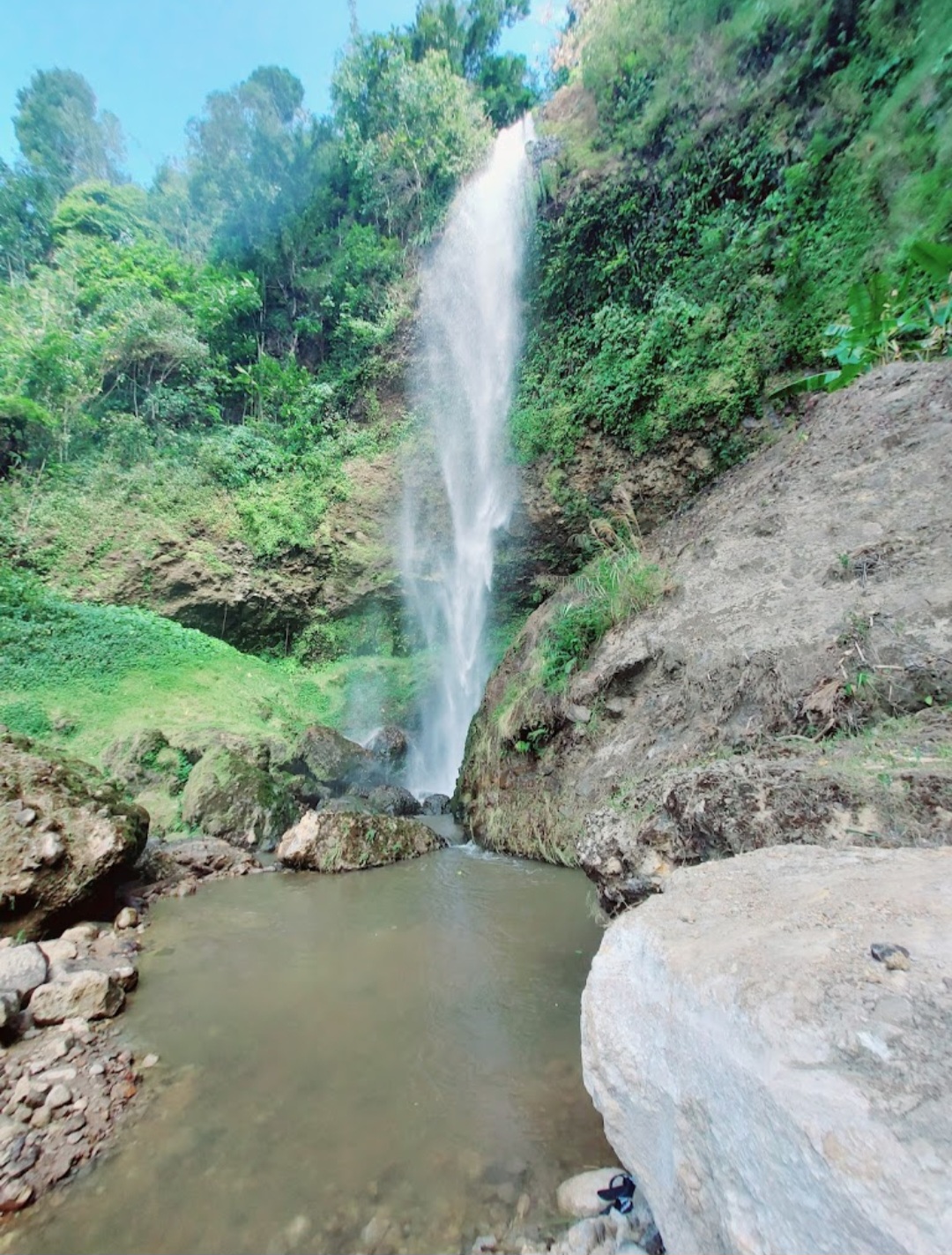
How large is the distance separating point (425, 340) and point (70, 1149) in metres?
15.5

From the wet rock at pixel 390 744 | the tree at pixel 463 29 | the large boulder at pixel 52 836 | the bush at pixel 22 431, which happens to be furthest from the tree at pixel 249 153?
the large boulder at pixel 52 836

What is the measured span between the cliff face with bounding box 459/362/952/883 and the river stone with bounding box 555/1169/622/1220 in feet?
3.97

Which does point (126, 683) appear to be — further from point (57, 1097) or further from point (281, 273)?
point (281, 273)

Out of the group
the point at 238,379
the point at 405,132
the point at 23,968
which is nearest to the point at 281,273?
the point at 238,379

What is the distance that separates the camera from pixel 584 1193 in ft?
6.46

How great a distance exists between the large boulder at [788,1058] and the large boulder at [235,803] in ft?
19.4

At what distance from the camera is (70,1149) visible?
2307 millimetres

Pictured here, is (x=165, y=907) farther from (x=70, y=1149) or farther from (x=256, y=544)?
(x=256, y=544)

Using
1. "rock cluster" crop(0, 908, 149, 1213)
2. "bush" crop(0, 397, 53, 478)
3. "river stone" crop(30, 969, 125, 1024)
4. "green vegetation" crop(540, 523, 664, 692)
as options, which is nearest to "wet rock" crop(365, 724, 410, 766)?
"green vegetation" crop(540, 523, 664, 692)

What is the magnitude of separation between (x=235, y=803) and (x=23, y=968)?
3620 mm

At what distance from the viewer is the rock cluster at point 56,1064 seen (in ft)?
7.38

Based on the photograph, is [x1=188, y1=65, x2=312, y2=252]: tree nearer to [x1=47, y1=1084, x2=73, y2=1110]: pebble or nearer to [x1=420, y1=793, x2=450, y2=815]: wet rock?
[x1=420, y1=793, x2=450, y2=815]: wet rock

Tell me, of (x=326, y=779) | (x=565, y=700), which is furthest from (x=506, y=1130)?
(x=326, y=779)

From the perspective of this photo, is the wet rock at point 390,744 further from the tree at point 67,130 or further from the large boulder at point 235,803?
the tree at point 67,130
